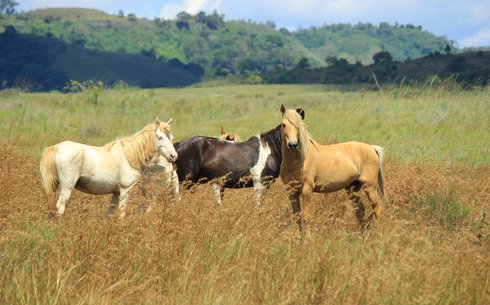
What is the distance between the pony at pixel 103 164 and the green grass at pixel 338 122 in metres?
6.68

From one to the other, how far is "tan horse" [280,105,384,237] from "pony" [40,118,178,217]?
5.60 ft

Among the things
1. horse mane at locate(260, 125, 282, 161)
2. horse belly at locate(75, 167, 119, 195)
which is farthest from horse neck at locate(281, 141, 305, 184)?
horse belly at locate(75, 167, 119, 195)

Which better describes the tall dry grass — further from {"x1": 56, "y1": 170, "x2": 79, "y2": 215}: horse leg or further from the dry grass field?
{"x1": 56, "y1": 170, "x2": 79, "y2": 215}: horse leg

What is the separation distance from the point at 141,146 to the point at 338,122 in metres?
11.8

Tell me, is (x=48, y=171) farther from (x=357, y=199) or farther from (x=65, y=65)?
(x=65, y=65)

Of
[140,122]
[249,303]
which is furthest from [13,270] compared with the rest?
[140,122]

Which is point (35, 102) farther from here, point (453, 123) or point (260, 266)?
point (260, 266)

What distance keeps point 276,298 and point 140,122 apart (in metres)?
20.9

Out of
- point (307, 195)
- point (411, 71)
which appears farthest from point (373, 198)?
point (411, 71)

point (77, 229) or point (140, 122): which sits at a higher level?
point (77, 229)

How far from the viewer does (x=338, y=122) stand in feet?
67.7

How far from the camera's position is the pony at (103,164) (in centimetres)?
886

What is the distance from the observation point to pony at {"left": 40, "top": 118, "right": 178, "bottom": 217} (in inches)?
349

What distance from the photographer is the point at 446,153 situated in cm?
1628
